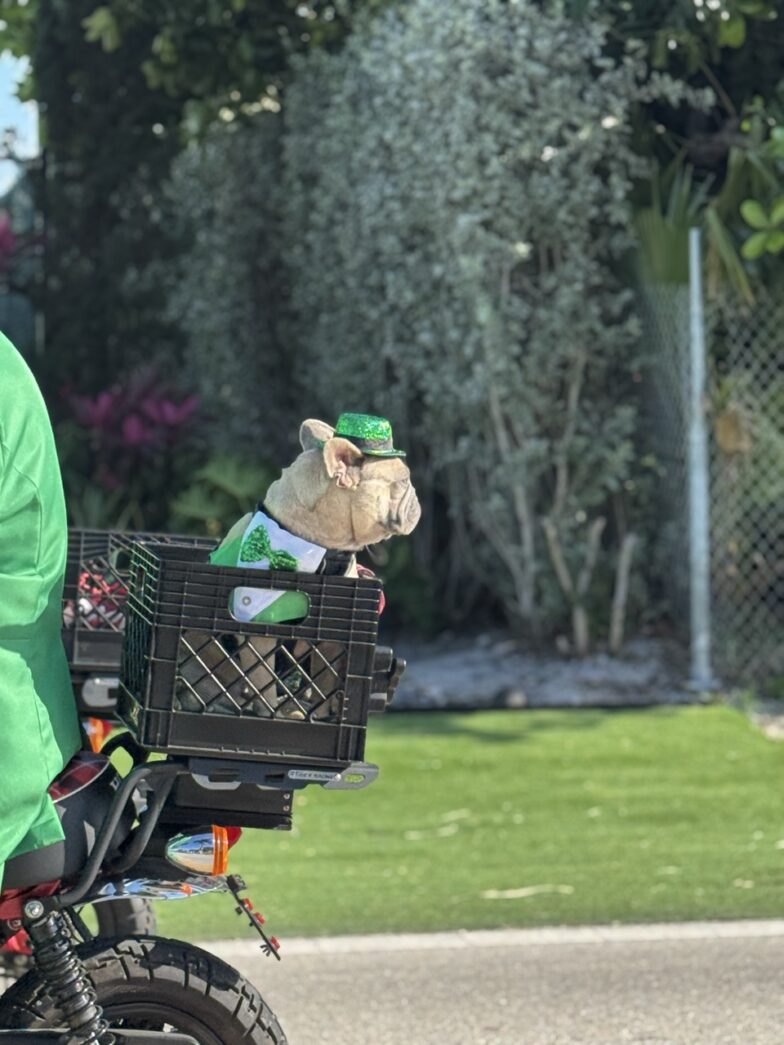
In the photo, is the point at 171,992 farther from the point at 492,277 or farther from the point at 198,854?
the point at 492,277

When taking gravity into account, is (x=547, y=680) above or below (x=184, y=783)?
below

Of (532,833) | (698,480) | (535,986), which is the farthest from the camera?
(698,480)

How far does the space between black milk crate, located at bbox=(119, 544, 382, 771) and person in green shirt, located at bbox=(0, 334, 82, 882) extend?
16 cm

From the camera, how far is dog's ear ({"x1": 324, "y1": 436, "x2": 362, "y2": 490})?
3.21 m

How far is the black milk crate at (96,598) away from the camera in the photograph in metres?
4.32

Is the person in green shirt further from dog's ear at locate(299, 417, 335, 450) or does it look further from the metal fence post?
the metal fence post

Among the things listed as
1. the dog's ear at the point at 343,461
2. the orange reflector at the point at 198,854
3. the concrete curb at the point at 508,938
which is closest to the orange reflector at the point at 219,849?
the orange reflector at the point at 198,854

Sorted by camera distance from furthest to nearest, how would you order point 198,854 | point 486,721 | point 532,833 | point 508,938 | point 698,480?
1. point 698,480
2. point 486,721
3. point 532,833
4. point 508,938
5. point 198,854

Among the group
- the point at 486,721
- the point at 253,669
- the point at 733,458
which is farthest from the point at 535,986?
the point at 733,458

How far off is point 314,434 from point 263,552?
219mm

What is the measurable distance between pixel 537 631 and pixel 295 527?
7433 mm

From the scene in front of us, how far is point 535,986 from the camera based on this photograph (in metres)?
5.46

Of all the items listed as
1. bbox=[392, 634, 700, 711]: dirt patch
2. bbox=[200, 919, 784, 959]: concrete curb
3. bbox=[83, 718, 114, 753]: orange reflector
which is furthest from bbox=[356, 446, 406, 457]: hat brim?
bbox=[392, 634, 700, 711]: dirt patch

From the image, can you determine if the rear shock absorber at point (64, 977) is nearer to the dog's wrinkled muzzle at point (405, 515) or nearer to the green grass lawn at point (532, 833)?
the dog's wrinkled muzzle at point (405, 515)
